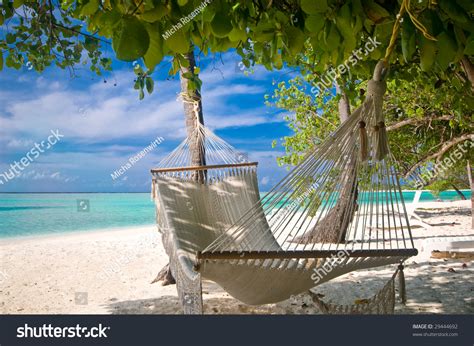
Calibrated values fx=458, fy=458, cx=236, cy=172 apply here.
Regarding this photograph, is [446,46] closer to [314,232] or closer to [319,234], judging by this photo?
[314,232]

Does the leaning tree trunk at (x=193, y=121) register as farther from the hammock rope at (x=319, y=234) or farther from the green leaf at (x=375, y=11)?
the green leaf at (x=375, y=11)

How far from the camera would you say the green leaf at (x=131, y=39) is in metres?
0.44

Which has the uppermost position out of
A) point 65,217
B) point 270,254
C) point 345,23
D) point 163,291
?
point 65,217

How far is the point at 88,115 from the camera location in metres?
26.0

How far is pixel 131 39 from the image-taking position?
1.45 ft

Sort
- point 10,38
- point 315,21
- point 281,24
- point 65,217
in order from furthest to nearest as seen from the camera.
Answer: point 65,217 < point 10,38 < point 281,24 < point 315,21

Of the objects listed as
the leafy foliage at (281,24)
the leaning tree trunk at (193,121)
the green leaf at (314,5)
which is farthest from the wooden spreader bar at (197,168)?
the green leaf at (314,5)

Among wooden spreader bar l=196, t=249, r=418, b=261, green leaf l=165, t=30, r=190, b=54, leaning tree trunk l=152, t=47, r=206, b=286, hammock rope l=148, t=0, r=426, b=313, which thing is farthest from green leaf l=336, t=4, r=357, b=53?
leaning tree trunk l=152, t=47, r=206, b=286

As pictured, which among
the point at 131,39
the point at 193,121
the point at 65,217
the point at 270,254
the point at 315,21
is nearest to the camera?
the point at 131,39

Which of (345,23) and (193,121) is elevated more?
(193,121)

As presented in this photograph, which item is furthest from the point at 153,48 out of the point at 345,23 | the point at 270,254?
the point at 270,254

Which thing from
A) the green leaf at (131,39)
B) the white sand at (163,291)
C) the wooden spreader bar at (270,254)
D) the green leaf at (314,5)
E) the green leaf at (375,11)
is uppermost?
the green leaf at (375,11)
